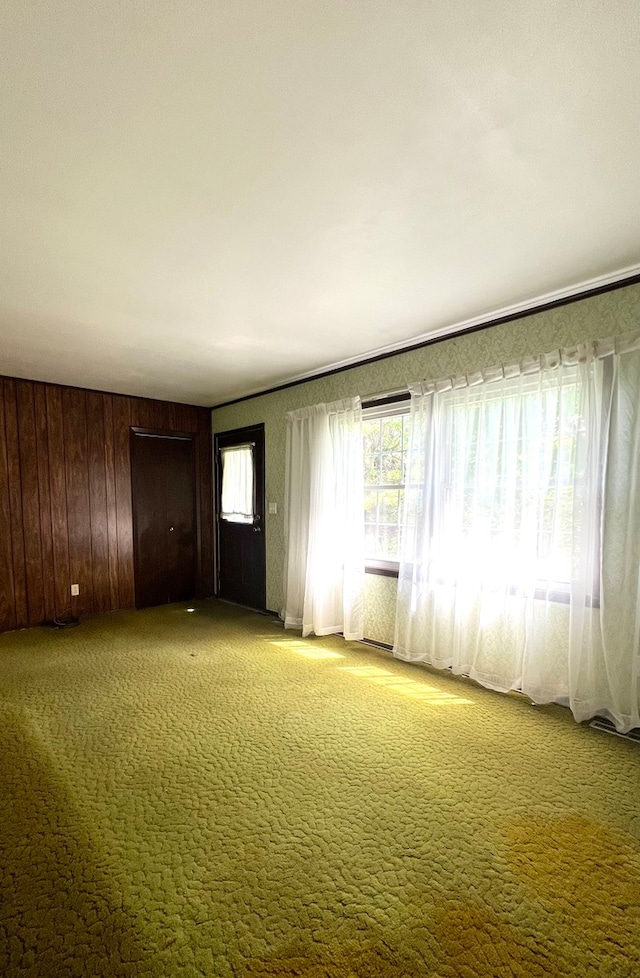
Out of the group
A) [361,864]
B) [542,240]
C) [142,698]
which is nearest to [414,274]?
[542,240]

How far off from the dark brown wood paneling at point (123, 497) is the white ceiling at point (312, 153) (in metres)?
2.47

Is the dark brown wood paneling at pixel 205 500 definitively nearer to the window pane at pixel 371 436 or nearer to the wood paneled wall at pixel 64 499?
the wood paneled wall at pixel 64 499

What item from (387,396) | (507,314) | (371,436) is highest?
(507,314)

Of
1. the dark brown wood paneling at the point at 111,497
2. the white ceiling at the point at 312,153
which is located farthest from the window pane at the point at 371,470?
the dark brown wood paneling at the point at 111,497

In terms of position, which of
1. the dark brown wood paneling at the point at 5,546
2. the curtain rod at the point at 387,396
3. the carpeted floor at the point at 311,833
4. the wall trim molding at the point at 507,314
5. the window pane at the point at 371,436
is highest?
the wall trim molding at the point at 507,314

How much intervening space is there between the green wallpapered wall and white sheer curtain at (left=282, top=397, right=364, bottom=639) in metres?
0.19

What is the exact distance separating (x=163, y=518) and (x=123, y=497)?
56 centimetres

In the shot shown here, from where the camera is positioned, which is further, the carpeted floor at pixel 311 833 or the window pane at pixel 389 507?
the window pane at pixel 389 507

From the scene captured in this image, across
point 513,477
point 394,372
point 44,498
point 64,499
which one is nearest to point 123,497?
point 64,499

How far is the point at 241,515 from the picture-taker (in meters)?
5.64

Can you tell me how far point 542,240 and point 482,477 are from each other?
1456 mm

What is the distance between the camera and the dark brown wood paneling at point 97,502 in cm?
506

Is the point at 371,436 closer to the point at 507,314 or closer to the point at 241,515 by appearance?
the point at 507,314

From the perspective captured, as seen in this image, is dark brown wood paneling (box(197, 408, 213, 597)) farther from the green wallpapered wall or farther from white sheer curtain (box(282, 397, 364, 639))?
white sheer curtain (box(282, 397, 364, 639))
